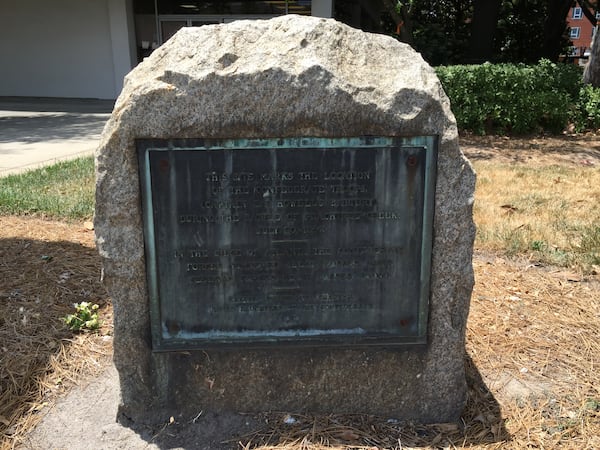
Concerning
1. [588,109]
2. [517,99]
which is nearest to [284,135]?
[517,99]

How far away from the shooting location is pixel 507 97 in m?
9.89

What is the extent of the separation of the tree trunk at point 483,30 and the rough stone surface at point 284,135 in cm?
1193

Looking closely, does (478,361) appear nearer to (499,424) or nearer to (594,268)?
(499,424)

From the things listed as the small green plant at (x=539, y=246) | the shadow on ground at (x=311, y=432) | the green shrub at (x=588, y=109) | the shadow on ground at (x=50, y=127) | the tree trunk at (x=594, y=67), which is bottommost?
the shadow on ground at (x=311, y=432)

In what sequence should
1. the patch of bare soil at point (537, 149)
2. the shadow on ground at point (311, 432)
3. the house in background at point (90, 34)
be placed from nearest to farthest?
the shadow on ground at point (311, 432), the patch of bare soil at point (537, 149), the house in background at point (90, 34)

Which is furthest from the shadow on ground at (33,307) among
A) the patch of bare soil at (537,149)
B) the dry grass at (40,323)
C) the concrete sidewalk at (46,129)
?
the patch of bare soil at (537,149)

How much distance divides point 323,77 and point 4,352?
2.21 m

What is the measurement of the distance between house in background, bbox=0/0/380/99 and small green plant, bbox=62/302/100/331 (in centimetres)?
1457

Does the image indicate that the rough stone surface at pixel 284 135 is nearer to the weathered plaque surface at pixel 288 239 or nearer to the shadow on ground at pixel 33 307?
the weathered plaque surface at pixel 288 239

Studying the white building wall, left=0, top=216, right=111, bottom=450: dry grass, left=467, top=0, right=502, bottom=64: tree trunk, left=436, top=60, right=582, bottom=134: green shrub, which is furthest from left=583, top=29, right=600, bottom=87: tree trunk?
the white building wall

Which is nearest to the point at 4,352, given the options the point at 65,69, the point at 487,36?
the point at 487,36

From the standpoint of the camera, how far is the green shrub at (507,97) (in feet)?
32.1

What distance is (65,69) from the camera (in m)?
17.9

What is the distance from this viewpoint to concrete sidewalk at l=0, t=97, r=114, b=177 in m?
8.38
